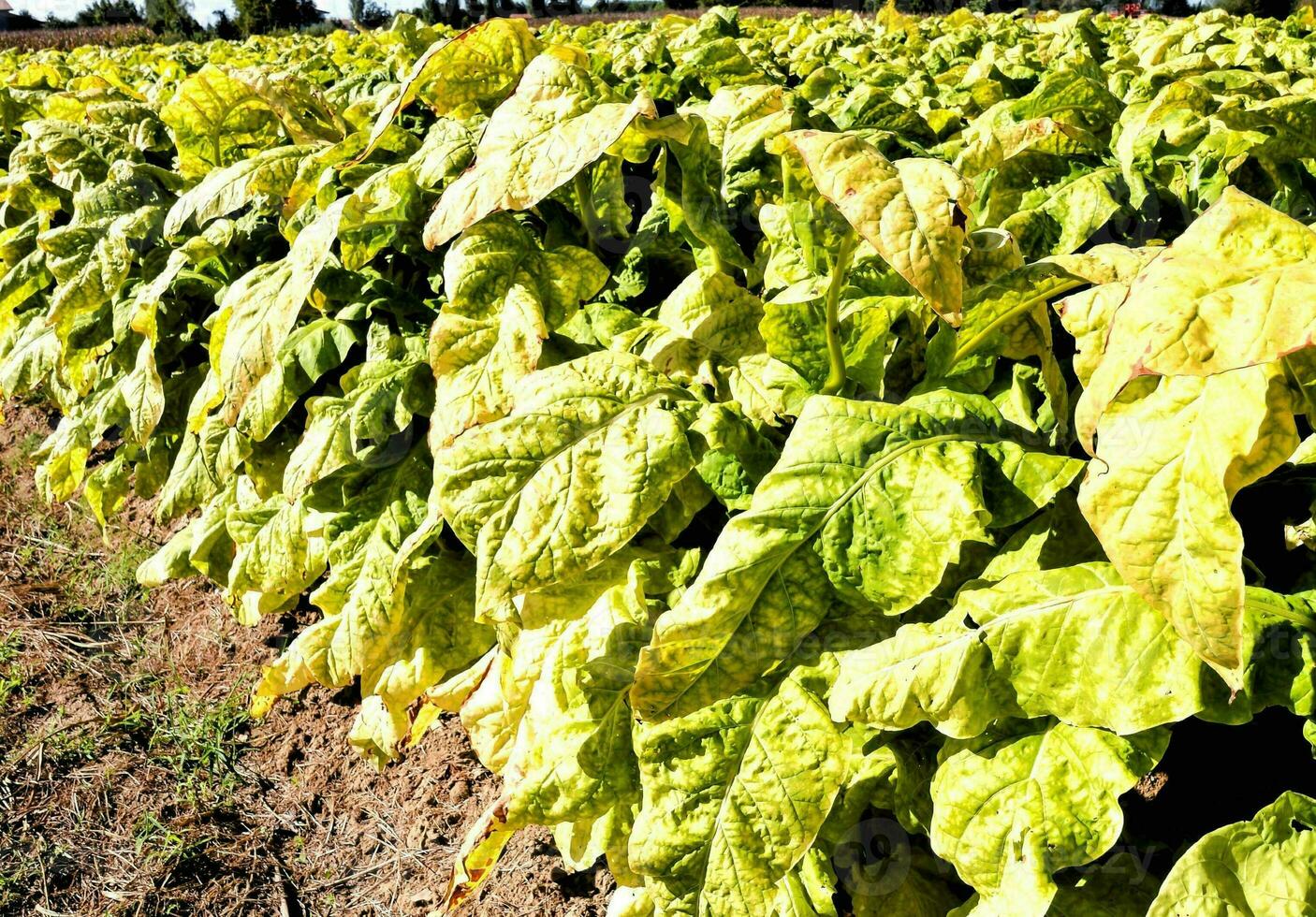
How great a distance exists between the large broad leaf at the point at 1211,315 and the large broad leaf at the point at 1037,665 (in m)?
0.34

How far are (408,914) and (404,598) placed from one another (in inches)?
36.8

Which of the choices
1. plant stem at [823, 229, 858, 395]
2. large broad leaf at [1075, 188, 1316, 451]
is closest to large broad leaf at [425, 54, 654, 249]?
plant stem at [823, 229, 858, 395]

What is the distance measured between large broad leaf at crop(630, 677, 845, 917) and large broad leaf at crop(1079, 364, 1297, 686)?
62 cm

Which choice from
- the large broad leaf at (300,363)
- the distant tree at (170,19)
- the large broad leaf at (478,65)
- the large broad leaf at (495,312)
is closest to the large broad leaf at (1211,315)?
the large broad leaf at (495,312)

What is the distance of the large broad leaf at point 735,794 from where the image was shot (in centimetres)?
156

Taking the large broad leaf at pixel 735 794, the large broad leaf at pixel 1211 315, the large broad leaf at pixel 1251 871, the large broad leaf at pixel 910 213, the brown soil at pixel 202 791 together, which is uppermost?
the large broad leaf at pixel 910 213

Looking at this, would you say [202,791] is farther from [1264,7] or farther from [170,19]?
[170,19]

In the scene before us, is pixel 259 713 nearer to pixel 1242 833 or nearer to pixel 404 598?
pixel 404 598

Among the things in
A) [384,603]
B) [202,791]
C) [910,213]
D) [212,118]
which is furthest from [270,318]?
[202,791]

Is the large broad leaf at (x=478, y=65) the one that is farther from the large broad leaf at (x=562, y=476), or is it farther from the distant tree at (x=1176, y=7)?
the distant tree at (x=1176, y=7)

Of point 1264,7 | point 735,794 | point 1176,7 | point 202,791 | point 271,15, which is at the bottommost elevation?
point 1176,7

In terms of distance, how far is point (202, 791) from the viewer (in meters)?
3.15

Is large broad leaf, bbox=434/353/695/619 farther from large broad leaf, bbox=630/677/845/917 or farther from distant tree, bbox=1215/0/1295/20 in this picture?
distant tree, bbox=1215/0/1295/20

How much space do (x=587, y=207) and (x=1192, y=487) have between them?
1510mm
